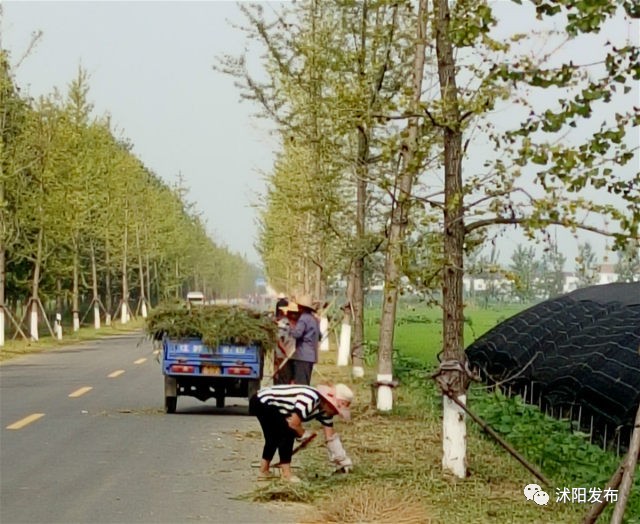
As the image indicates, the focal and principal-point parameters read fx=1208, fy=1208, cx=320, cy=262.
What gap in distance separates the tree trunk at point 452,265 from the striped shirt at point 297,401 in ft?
3.70

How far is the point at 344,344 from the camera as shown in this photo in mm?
28953

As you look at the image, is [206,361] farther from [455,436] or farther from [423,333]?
[423,333]

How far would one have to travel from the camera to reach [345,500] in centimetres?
976

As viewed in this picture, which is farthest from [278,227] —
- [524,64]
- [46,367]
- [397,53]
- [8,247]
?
[524,64]

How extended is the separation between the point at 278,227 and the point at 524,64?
108 ft

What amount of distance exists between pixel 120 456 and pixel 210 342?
4.51 metres

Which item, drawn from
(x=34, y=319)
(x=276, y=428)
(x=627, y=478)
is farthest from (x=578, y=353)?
(x=34, y=319)

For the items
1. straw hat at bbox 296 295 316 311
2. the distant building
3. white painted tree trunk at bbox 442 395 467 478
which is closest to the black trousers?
white painted tree trunk at bbox 442 395 467 478

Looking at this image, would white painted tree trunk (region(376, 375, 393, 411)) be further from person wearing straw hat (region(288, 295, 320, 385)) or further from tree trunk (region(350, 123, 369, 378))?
tree trunk (region(350, 123, 369, 378))

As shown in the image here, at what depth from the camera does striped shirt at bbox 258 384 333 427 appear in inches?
426

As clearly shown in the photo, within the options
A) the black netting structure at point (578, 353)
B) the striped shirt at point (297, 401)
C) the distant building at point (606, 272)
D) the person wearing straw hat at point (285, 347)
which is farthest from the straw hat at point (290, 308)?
the striped shirt at point (297, 401)

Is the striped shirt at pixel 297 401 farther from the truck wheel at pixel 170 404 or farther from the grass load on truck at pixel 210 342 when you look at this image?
the truck wheel at pixel 170 404

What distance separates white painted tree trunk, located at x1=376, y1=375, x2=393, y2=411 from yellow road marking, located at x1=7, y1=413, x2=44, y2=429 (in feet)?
15.7

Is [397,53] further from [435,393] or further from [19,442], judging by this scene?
[19,442]
